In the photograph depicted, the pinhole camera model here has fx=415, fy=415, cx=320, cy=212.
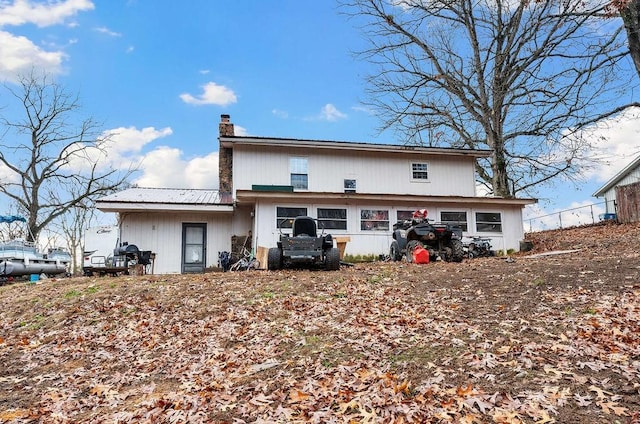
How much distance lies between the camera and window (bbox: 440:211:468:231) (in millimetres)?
17859

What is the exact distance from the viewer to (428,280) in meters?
9.90

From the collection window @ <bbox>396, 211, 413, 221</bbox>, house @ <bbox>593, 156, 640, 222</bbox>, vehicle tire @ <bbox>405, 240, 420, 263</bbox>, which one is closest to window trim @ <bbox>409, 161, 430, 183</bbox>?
window @ <bbox>396, 211, 413, 221</bbox>

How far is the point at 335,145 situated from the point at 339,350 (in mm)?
13792

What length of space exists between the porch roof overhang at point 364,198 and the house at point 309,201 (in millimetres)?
41

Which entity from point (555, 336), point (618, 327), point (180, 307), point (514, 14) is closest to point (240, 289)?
point (180, 307)

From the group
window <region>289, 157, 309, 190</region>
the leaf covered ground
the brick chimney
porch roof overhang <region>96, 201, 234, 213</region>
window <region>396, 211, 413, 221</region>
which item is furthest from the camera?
the brick chimney

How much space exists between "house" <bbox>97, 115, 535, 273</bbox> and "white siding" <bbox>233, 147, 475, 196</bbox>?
5 centimetres

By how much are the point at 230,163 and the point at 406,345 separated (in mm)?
15892

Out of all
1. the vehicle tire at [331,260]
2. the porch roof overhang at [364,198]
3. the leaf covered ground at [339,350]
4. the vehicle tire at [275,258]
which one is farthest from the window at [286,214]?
the leaf covered ground at [339,350]

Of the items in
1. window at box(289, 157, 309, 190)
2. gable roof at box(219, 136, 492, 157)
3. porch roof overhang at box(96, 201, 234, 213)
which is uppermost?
gable roof at box(219, 136, 492, 157)

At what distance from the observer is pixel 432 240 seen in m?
14.1

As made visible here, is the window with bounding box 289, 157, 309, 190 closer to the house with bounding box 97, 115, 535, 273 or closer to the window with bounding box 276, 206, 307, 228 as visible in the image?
the house with bounding box 97, 115, 535, 273

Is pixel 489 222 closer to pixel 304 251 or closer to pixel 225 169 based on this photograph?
pixel 304 251

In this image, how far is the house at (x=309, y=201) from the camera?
53.8 feet
